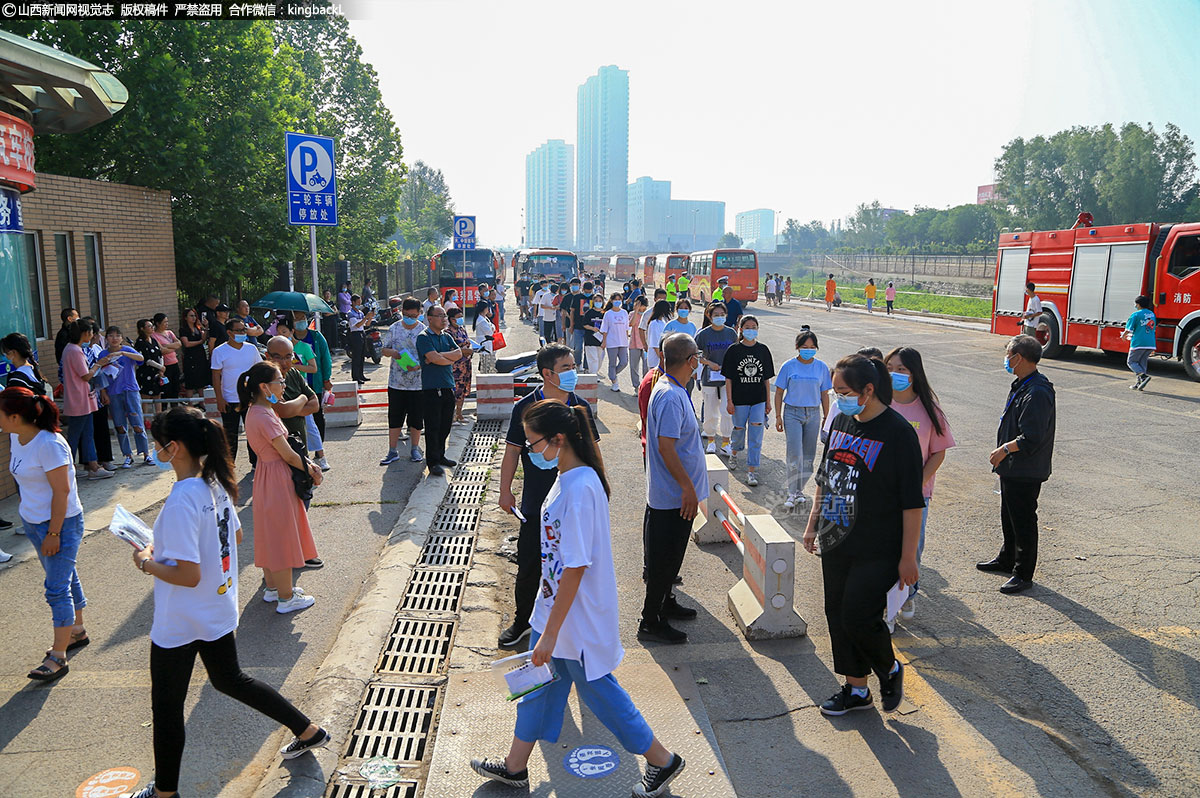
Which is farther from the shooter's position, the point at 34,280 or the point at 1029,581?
the point at 34,280

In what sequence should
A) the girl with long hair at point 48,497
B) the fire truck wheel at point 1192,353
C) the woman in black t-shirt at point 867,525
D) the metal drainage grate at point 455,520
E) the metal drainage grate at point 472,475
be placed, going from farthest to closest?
1. the fire truck wheel at point 1192,353
2. the metal drainage grate at point 472,475
3. the metal drainage grate at point 455,520
4. the girl with long hair at point 48,497
5. the woman in black t-shirt at point 867,525

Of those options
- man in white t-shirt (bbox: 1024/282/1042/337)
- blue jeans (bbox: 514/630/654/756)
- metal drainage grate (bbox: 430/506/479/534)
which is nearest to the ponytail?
blue jeans (bbox: 514/630/654/756)

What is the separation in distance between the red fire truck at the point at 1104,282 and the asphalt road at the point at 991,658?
361 inches

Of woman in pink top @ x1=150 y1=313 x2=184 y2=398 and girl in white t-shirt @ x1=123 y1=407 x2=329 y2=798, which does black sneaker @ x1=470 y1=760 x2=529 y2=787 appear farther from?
woman in pink top @ x1=150 y1=313 x2=184 y2=398

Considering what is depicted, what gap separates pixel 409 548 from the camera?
6.87 m

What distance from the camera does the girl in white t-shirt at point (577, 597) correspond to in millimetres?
3268

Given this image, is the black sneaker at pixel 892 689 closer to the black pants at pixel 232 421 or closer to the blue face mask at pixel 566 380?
the blue face mask at pixel 566 380

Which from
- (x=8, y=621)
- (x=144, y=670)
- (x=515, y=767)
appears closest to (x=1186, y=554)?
(x=515, y=767)

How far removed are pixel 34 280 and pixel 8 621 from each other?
672 centimetres

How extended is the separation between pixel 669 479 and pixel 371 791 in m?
2.40

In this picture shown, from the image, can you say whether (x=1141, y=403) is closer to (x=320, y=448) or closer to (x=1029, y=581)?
(x=1029, y=581)

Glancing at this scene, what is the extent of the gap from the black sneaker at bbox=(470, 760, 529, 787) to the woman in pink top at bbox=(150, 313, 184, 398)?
30.3 ft

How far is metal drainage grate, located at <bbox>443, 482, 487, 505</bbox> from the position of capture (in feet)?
27.7

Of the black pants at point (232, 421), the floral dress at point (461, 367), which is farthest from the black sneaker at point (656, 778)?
the floral dress at point (461, 367)
